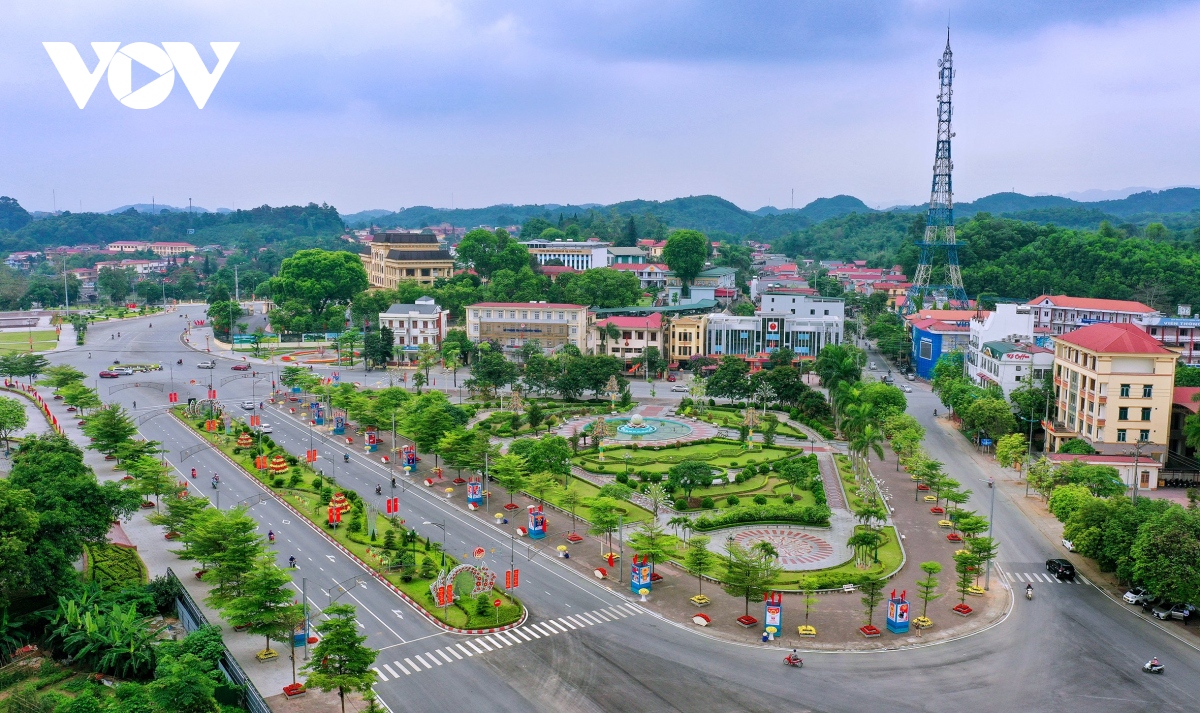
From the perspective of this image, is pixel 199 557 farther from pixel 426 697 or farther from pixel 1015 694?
pixel 1015 694

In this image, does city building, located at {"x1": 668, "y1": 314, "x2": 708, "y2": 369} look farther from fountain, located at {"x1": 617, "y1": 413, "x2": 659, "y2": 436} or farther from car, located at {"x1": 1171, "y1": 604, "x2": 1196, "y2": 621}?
car, located at {"x1": 1171, "y1": 604, "x2": 1196, "y2": 621}

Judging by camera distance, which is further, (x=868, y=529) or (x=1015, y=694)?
(x=868, y=529)

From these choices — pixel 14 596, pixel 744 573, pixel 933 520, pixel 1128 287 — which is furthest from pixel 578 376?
pixel 1128 287

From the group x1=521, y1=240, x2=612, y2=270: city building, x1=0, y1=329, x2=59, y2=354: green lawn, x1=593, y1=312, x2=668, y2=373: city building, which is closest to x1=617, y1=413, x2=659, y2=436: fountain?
x1=593, y1=312, x2=668, y2=373: city building

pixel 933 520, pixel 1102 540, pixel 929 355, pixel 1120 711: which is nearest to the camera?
pixel 1120 711

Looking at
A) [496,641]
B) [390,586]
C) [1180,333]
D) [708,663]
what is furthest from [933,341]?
[496,641]

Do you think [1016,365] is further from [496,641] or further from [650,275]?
[650,275]

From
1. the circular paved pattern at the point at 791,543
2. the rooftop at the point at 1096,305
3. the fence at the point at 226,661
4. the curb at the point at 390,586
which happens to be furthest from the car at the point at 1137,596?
the rooftop at the point at 1096,305
